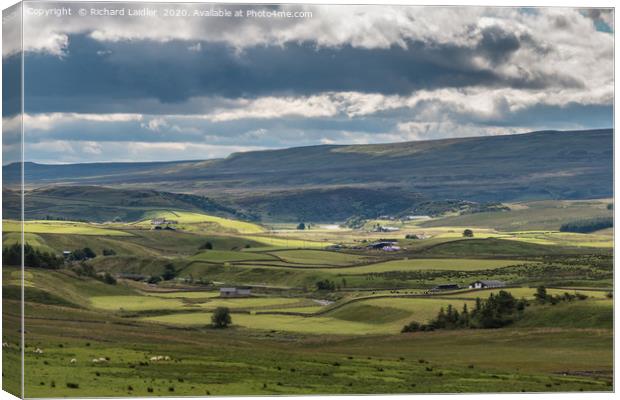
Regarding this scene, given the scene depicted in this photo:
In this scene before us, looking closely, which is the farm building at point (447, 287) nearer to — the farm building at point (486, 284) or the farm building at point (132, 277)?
the farm building at point (486, 284)

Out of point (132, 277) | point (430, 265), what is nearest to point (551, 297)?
point (430, 265)

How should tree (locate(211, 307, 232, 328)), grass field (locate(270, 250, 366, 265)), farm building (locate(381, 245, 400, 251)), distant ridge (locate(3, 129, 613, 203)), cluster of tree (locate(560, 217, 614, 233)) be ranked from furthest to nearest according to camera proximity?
distant ridge (locate(3, 129, 613, 203)), cluster of tree (locate(560, 217, 614, 233)), farm building (locate(381, 245, 400, 251)), grass field (locate(270, 250, 366, 265)), tree (locate(211, 307, 232, 328))

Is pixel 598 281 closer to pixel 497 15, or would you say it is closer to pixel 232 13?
pixel 497 15

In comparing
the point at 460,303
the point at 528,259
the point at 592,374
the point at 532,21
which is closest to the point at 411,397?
the point at 592,374

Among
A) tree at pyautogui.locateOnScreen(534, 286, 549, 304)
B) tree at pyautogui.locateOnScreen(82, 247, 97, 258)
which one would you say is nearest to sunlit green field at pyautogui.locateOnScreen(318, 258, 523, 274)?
tree at pyautogui.locateOnScreen(534, 286, 549, 304)

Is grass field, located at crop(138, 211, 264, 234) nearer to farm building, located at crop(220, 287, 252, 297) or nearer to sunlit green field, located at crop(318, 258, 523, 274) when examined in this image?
sunlit green field, located at crop(318, 258, 523, 274)

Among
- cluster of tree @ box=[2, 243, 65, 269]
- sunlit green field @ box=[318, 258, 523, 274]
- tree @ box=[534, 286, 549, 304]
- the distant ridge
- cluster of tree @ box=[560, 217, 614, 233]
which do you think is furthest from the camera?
the distant ridge

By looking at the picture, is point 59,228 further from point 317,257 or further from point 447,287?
point 447,287

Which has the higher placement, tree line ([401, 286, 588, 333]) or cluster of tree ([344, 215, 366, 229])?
cluster of tree ([344, 215, 366, 229])
